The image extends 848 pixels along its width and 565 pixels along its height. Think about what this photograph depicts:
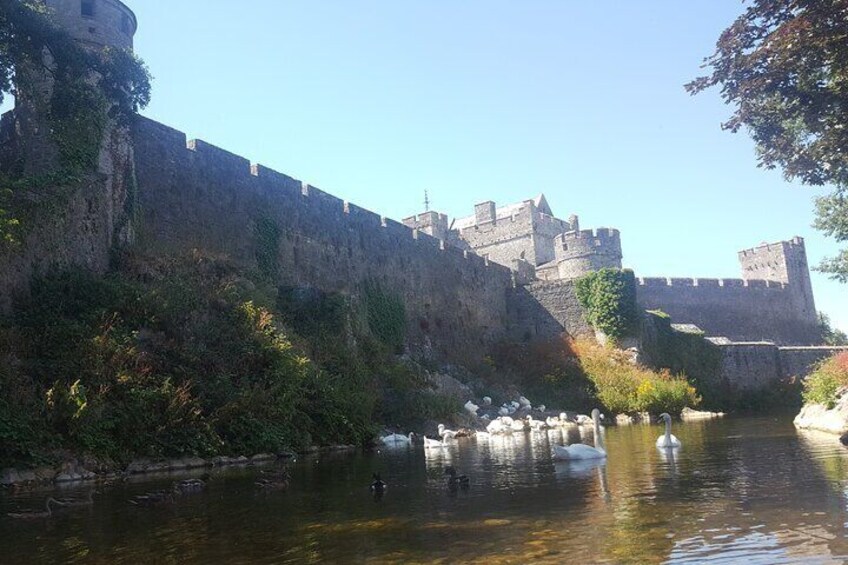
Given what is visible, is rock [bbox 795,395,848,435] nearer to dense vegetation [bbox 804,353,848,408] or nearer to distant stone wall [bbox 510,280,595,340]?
dense vegetation [bbox 804,353,848,408]

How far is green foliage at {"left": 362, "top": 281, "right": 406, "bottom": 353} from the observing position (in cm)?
2844

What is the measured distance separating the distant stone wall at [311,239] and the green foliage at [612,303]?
16.6 ft

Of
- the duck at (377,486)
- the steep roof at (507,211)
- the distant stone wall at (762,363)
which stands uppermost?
the steep roof at (507,211)

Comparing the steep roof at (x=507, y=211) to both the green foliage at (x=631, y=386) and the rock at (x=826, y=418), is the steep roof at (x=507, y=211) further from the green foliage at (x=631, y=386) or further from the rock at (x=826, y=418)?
the rock at (x=826, y=418)

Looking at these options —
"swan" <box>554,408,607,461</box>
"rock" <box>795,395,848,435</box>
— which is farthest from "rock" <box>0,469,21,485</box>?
"rock" <box>795,395,848,435</box>

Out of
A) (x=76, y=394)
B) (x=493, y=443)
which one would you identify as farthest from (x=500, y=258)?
(x=76, y=394)

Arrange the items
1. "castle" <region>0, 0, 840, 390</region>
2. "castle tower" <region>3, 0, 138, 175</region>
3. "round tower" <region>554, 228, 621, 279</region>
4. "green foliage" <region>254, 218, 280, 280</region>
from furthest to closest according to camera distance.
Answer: "round tower" <region>554, 228, 621, 279</region> < "green foliage" <region>254, 218, 280, 280</region> < "castle" <region>0, 0, 840, 390</region> < "castle tower" <region>3, 0, 138, 175</region>

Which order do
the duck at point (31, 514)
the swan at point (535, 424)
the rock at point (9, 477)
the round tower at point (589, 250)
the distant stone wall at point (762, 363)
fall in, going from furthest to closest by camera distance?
the round tower at point (589, 250) < the distant stone wall at point (762, 363) < the swan at point (535, 424) < the rock at point (9, 477) < the duck at point (31, 514)

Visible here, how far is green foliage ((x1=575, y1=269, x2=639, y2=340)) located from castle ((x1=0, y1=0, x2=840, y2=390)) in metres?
1.07

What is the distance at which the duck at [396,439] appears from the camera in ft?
60.3

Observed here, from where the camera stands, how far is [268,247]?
79.9ft

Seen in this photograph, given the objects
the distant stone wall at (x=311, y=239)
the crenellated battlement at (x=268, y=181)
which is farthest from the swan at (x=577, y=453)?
the crenellated battlement at (x=268, y=181)

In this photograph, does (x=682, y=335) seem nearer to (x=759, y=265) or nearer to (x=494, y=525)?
(x=759, y=265)

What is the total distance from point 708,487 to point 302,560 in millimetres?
5229
